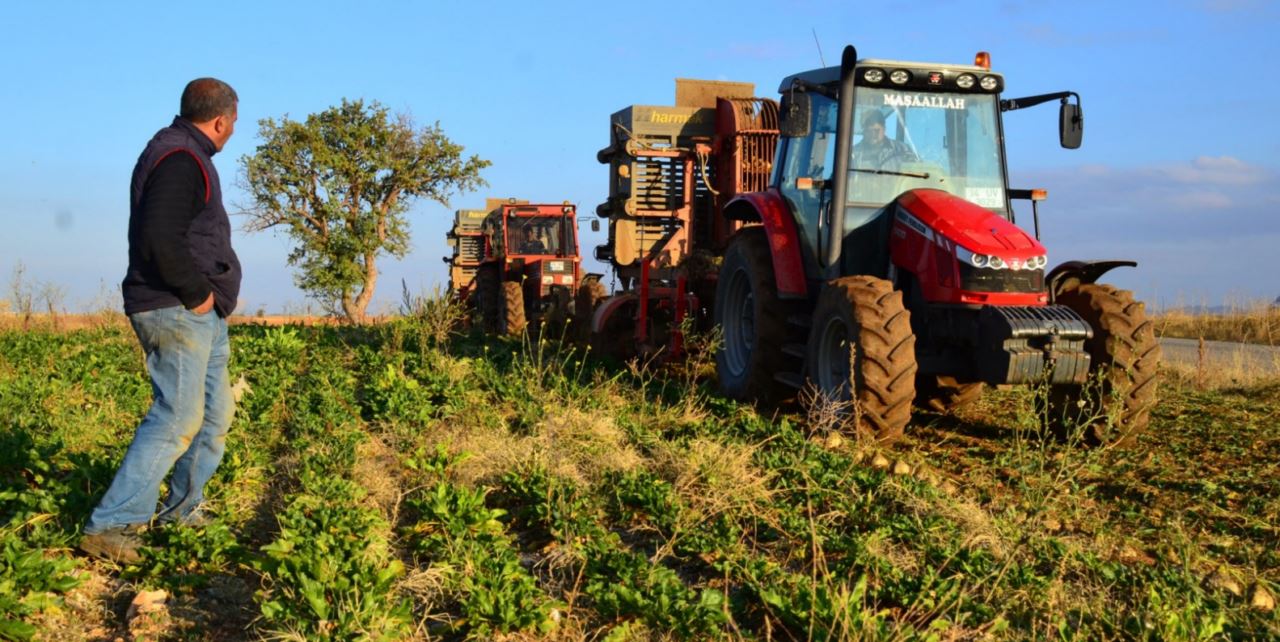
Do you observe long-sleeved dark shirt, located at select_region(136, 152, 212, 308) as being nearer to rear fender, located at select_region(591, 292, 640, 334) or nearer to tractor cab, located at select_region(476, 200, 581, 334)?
rear fender, located at select_region(591, 292, 640, 334)

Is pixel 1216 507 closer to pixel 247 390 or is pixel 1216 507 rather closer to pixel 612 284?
pixel 247 390

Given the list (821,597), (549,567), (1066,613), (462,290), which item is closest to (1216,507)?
(1066,613)

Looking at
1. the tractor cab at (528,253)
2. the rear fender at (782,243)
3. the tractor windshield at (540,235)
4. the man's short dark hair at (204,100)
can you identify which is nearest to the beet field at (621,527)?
the rear fender at (782,243)

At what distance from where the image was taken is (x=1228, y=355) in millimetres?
15398

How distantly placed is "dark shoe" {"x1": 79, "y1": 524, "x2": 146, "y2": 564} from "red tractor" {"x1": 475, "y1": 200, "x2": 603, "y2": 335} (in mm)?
12422

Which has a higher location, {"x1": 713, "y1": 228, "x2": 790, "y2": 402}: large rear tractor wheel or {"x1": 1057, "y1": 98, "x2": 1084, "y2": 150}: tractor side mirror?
{"x1": 1057, "y1": 98, "x2": 1084, "y2": 150}: tractor side mirror

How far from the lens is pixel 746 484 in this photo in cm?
520

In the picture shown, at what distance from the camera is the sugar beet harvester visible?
6.46m

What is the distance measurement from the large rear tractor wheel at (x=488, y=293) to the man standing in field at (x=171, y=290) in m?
13.8

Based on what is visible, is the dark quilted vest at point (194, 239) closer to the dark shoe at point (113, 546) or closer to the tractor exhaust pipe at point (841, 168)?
the dark shoe at point (113, 546)

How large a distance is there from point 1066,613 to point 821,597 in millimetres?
933

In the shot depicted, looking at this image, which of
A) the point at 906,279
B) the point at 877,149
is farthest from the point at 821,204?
the point at 906,279

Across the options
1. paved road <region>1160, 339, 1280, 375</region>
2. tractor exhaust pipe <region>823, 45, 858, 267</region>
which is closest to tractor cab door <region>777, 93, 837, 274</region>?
tractor exhaust pipe <region>823, 45, 858, 267</region>

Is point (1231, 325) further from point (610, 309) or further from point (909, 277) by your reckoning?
point (909, 277)
